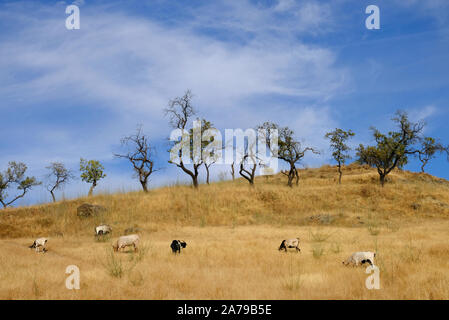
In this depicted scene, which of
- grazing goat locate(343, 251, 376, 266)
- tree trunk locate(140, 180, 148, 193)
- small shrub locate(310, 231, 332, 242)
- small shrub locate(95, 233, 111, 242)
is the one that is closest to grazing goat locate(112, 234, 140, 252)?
small shrub locate(95, 233, 111, 242)

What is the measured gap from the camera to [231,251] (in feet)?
42.5

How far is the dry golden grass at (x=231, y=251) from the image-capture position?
299 inches

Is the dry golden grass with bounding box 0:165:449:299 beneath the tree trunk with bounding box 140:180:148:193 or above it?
beneath

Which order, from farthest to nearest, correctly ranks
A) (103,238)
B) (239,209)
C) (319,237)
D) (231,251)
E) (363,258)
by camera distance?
(239,209) → (103,238) → (319,237) → (231,251) → (363,258)

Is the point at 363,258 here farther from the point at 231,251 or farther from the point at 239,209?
the point at 239,209

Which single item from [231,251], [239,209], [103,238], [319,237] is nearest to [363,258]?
[231,251]

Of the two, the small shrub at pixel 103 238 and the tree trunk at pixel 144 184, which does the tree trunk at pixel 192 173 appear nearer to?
the tree trunk at pixel 144 184

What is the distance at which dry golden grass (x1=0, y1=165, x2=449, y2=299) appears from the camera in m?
7.58

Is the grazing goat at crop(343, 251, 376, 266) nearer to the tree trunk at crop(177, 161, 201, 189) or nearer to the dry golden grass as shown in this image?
the dry golden grass

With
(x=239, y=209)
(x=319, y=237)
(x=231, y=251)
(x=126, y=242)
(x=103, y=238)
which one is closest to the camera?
(x=231, y=251)

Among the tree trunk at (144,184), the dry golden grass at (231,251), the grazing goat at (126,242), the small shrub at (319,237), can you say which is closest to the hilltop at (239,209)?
the dry golden grass at (231,251)

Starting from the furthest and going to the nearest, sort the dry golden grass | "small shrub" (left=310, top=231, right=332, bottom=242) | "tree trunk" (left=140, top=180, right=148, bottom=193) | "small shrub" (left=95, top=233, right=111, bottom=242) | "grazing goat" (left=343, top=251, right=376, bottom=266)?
"tree trunk" (left=140, top=180, right=148, bottom=193) < "small shrub" (left=95, top=233, right=111, bottom=242) < "small shrub" (left=310, top=231, right=332, bottom=242) < "grazing goat" (left=343, top=251, right=376, bottom=266) < the dry golden grass
